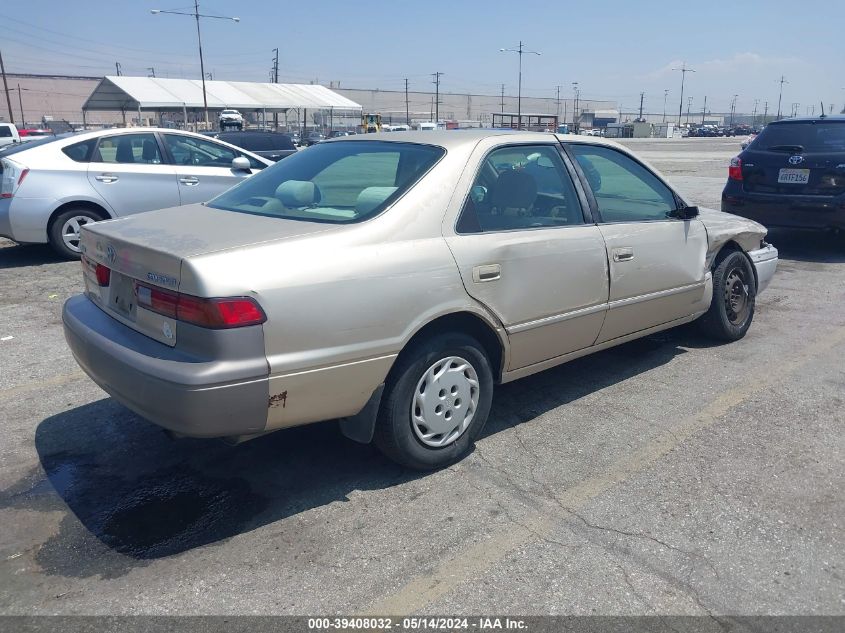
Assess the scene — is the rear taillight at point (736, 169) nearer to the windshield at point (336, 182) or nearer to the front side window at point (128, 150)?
the windshield at point (336, 182)

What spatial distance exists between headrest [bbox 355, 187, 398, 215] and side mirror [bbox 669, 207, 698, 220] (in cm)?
220

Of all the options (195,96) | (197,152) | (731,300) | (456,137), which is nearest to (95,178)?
(197,152)

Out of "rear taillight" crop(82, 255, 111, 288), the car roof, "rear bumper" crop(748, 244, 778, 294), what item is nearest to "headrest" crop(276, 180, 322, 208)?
the car roof

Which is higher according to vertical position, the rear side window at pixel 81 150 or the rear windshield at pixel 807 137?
the rear windshield at pixel 807 137

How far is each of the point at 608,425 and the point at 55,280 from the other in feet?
20.1

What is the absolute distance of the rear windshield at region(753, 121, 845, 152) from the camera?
28.1 feet

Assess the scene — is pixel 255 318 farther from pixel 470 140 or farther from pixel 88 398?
pixel 88 398

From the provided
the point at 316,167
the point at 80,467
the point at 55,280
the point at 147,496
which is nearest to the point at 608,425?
the point at 316,167

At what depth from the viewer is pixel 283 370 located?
9.44 ft

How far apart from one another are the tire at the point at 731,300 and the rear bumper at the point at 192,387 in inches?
147

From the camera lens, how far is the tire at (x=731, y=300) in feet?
17.4

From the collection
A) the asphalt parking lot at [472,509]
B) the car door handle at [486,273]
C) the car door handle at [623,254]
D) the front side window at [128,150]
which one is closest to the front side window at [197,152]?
the front side window at [128,150]

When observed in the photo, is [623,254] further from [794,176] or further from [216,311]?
[794,176]

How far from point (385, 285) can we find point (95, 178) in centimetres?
654
